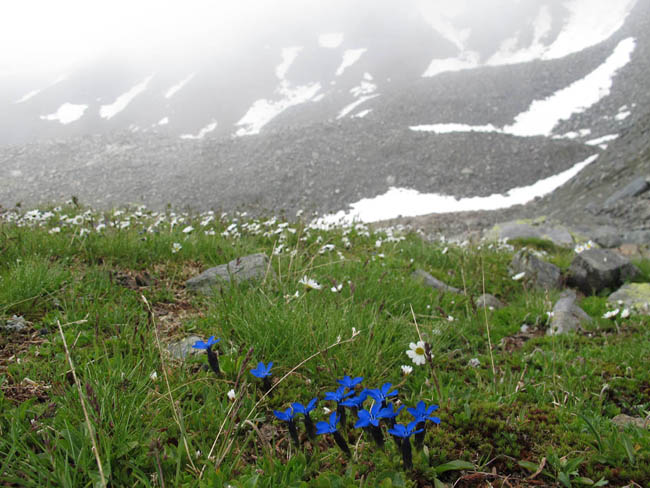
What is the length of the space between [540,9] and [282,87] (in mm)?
61905

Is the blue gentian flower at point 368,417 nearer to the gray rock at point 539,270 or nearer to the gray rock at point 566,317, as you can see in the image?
the gray rock at point 566,317

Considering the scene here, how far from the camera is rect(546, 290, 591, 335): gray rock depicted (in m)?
4.39

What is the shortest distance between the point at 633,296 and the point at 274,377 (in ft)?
17.8

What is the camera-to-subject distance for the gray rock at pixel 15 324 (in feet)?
10.6

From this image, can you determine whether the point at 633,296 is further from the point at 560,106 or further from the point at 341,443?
the point at 560,106

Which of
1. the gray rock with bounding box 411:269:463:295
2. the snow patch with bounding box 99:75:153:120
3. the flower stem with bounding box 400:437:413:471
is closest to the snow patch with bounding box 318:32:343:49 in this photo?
the snow patch with bounding box 99:75:153:120

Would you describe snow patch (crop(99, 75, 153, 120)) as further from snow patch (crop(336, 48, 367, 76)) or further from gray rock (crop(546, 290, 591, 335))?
gray rock (crop(546, 290, 591, 335))

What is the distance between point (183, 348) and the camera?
10.6 ft

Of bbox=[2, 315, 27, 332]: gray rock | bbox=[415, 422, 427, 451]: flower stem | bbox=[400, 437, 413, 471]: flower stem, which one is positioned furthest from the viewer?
bbox=[2, 315, 27, 332]: gray rock

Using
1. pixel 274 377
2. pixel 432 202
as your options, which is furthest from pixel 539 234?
pixel 432 202

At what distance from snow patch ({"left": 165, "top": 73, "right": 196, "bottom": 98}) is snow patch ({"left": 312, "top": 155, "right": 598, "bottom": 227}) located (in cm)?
7541

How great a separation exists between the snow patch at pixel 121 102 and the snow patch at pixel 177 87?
8.19m

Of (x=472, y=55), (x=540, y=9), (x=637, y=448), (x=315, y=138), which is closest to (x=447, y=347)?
(x=637, y=448)

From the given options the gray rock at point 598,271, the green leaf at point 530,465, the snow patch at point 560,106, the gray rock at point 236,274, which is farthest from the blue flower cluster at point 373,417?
the snow patch at point 560,106
